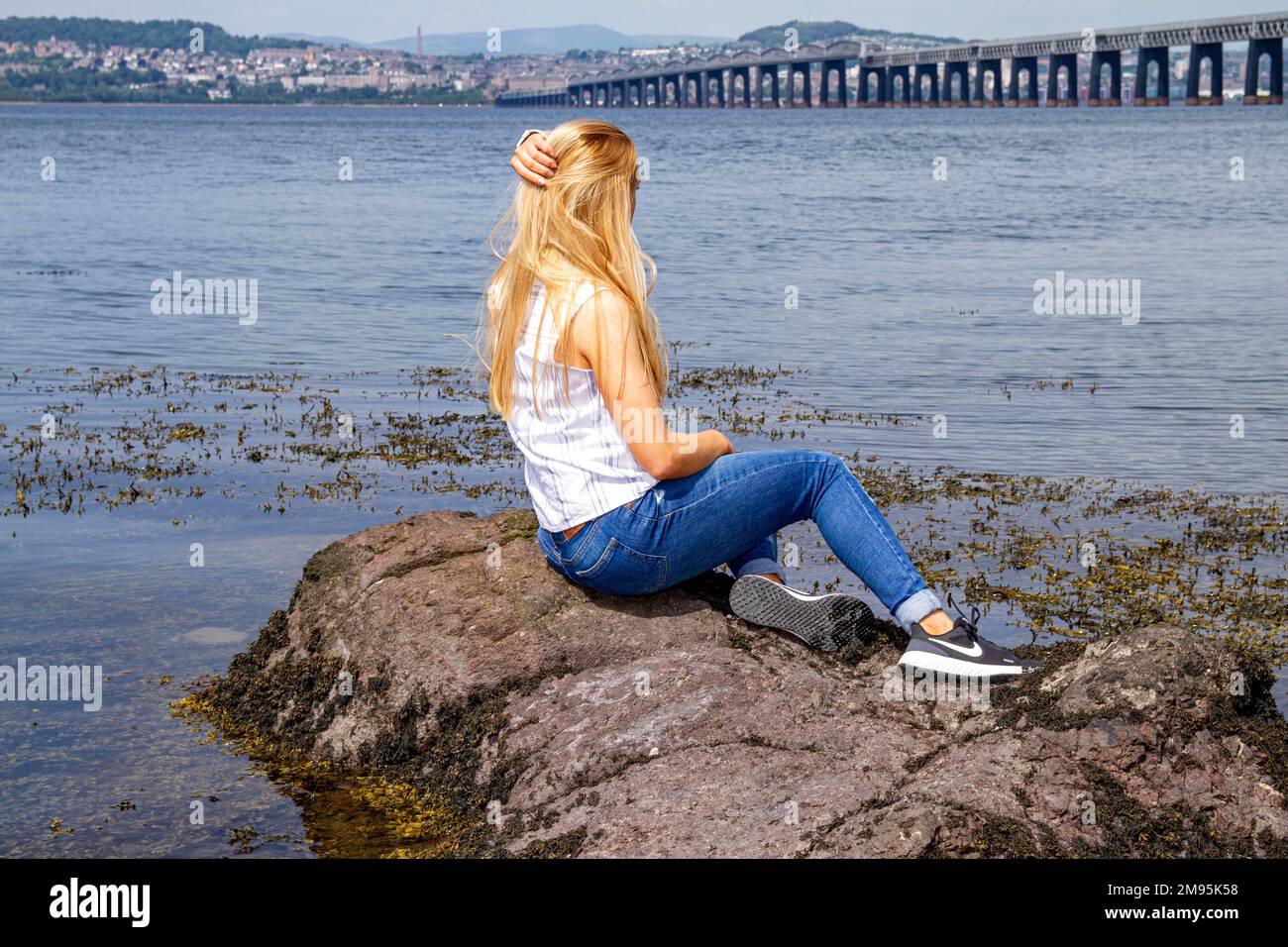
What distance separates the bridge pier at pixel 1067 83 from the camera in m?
163

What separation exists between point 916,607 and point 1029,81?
188461 mm

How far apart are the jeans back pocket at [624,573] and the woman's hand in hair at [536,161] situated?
145 centimetres

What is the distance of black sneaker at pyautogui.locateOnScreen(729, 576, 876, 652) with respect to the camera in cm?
616

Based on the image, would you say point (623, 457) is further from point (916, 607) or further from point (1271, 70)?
point (1271, 70)

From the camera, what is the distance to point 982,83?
7087 inches

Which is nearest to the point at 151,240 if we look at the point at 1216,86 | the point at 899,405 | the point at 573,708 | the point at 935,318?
the point at 935,318

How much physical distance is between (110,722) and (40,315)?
1871 cm

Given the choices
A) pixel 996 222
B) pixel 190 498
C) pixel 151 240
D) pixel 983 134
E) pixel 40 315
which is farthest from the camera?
pixel 983 134

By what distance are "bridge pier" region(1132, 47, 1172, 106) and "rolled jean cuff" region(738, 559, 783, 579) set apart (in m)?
152

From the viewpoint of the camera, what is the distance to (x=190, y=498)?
39.8ft
